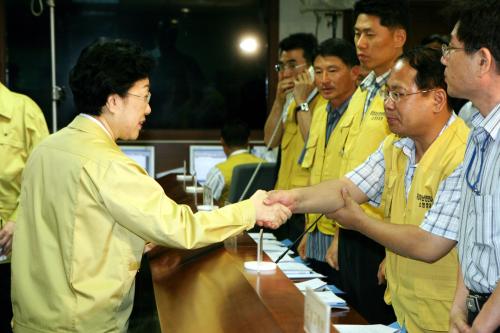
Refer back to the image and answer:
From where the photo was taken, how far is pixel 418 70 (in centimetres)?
232

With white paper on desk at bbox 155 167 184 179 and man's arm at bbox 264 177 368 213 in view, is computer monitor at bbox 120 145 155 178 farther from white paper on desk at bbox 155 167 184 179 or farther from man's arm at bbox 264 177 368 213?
man's arm at bbox 264 177 368 213

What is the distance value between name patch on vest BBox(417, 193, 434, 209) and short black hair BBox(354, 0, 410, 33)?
4.16 ft

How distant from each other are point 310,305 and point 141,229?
1.81 feet

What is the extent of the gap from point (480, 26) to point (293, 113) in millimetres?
2690

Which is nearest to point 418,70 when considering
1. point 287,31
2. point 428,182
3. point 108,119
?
point 428,182

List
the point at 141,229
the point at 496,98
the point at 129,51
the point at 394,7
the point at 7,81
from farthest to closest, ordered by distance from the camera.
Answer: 1. the point at 7,81
2. the point at 394,7
3. the point at 129,51
4. the point at 141,229
5. the point at 496,98

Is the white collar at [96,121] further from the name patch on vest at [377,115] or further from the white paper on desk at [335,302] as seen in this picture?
the name patch on vest at [377,115]

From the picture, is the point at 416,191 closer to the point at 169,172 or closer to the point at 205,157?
the point at 169,172

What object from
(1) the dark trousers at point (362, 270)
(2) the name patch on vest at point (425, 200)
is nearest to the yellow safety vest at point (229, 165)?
→ (1) the dark trousers at point (362, 270)

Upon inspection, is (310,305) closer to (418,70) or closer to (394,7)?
(418,70)

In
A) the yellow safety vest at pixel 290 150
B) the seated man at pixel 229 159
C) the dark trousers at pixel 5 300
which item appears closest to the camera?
the dark trousers at pixel 5 300

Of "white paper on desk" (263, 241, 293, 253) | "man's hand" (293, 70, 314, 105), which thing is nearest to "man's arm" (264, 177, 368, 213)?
"white paper on desk" (263, 241, 293, 253)

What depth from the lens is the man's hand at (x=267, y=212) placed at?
2.23m

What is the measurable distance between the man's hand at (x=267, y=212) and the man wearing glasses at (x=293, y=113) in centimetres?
154
